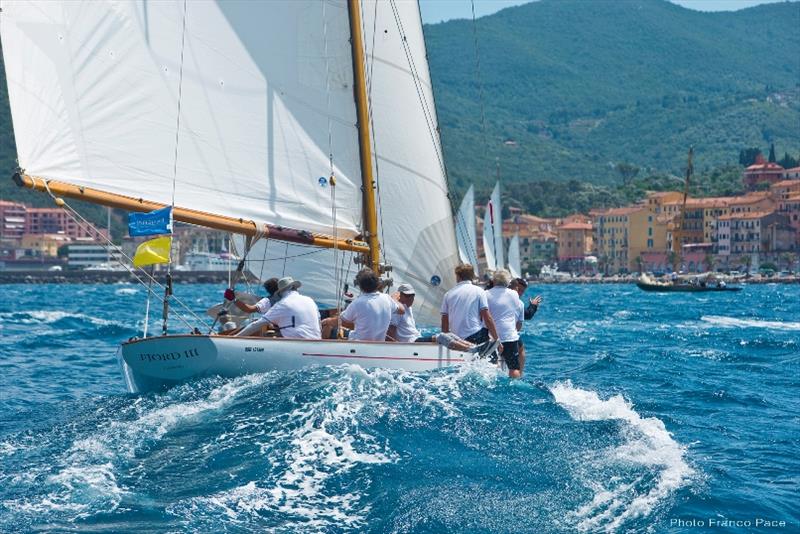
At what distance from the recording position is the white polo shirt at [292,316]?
1556 cm

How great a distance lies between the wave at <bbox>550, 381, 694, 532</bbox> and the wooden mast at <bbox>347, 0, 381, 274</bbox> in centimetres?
473

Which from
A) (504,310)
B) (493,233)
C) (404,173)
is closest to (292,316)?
(504,310)

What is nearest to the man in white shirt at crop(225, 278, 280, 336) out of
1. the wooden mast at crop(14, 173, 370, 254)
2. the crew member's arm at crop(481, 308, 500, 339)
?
the wooden mast at crop(14, 173, 370, 254)

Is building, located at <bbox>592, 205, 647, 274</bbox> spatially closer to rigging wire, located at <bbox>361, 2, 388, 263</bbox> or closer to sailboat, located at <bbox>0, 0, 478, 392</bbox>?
sailboat, located at <bbox>0, 0, 478, 392</bbox>

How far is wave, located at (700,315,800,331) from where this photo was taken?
44.8 meters

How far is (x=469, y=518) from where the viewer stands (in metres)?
9.61

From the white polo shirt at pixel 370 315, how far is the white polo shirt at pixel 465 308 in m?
0.90

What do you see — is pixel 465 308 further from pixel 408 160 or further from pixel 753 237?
pixel 753 237

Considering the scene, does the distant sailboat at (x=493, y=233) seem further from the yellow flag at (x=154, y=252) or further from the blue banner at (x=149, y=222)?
the yellow flag at (x=154, y=252)

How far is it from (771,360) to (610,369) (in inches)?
199

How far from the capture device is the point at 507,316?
16984mm

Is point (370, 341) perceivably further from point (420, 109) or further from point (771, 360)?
point (771, 360)

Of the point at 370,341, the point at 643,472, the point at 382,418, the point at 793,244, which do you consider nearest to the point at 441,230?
the point at 370,341

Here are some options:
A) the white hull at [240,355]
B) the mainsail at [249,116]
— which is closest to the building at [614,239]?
the mainsail at [249,116]
